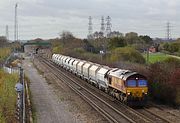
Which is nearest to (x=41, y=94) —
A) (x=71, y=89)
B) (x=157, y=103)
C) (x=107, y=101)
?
(x=71, y=89)

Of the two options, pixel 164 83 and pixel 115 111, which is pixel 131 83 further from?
pixel 164 83

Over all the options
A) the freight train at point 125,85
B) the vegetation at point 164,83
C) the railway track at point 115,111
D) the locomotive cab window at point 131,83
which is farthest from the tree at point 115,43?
the locomotive cab window at point 131,83

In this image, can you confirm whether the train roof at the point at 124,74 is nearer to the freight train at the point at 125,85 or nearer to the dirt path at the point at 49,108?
the freight train at the point at 125,85

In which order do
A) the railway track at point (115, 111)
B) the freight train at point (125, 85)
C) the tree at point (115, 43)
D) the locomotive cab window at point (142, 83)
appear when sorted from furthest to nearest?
1. the tree at point (115, 43)
2. the locomotive cab window at point (142, 83)
3. the freight train at point (125, 85)
4. the railway track at point (115, 111)

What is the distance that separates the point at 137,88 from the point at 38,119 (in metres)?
8.15

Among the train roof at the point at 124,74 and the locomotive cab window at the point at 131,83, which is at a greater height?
the train roof at the point at 124,74

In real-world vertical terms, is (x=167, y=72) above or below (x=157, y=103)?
above

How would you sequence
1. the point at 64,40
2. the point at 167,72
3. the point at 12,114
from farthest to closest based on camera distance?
the point at 64,40, the point at 167,72, the point at 12,114

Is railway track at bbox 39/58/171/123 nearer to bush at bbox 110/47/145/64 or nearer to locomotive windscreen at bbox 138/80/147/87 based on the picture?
locomotive windscreen at bbox 138/80/147/87

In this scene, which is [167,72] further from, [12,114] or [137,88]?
[12,114]

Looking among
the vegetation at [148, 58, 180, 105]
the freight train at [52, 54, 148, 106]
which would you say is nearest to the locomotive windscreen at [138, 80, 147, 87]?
the freight train at [52, 54, 148, 106]

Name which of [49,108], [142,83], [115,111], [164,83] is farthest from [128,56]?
[115,111]

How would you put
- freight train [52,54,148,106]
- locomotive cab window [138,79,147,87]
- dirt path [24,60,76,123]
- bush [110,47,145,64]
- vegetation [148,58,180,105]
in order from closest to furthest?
dirt path [24,60,76,123] < freight train [52,54,148,106] < locomotive cab window [138,79,147,87] < vegetation [148,58,180,105] < bush [110,47,145,64]

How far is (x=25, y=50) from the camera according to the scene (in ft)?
554
